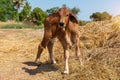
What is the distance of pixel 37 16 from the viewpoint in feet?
151

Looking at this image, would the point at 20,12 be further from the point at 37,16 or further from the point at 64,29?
the point at 64,29

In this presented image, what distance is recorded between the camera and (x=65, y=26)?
7.79 meters

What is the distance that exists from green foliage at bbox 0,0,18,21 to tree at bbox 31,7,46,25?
239 cm

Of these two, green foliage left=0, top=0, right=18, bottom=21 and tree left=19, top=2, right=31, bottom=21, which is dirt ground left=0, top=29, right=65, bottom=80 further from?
tree left=19, top=2, right=31, bottom=21

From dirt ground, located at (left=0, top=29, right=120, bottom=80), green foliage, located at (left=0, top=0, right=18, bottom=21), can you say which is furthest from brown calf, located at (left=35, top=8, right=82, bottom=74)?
green foliage, located at (left=0, top=0, right=18, bottom=21)

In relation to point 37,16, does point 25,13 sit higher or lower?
higher

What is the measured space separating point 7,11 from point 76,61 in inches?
1525

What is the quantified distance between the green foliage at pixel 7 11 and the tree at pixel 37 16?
2394 millimetres

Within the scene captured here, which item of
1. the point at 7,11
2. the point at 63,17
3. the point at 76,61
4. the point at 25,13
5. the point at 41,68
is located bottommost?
the point at 41,68

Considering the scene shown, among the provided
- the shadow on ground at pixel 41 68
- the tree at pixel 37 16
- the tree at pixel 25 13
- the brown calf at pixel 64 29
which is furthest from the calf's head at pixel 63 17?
the tree at pixel 25 13

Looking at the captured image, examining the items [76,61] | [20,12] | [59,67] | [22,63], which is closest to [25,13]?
[20,12]

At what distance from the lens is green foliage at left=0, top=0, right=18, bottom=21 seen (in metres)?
45.4

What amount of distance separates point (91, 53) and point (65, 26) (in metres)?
1.48

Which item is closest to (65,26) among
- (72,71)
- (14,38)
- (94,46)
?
(72,71)
